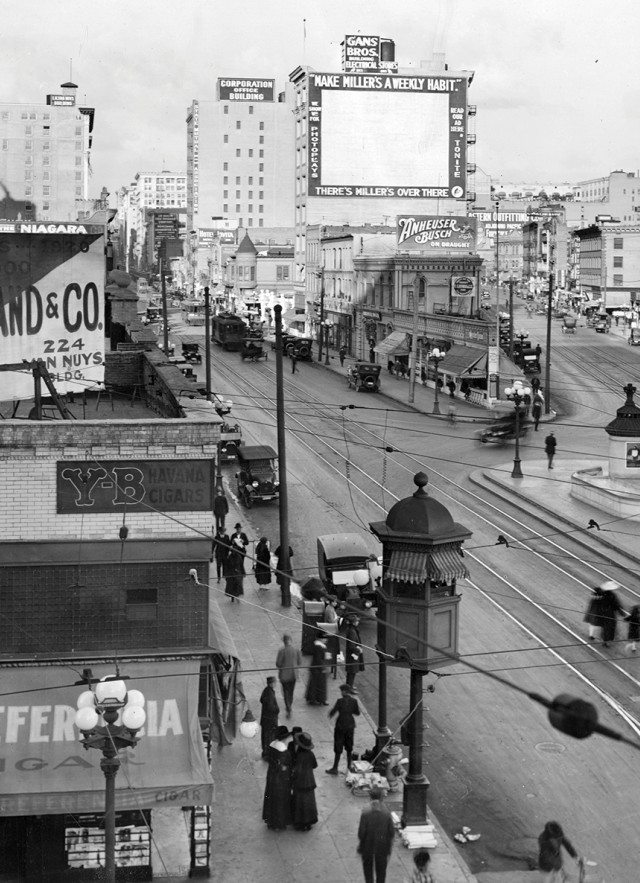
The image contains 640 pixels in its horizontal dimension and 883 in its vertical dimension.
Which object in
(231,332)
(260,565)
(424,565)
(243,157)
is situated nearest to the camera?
(424,565)

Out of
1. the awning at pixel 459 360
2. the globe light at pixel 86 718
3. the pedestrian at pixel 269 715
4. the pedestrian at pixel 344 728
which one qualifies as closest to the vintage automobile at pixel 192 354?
the awning at pixel 459 360

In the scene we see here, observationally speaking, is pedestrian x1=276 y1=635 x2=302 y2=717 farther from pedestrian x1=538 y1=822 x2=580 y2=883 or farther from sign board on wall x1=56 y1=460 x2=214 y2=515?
pedestrian x1=538 y1=822 x2=580 y2=883

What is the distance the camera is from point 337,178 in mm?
123375

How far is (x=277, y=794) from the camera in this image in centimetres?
1585

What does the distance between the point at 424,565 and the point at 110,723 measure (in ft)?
17.8

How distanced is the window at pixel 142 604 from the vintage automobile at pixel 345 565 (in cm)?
1166

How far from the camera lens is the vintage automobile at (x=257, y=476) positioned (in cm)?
3944

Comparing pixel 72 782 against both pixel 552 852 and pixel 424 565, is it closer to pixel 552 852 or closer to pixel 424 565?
pixel 424 565

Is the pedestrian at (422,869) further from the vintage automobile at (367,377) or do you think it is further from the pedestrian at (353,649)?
the vintage automobile at (367,377)

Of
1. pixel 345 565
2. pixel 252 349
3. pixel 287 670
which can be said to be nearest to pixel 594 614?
pixel 345 565

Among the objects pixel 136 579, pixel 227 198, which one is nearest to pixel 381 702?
pixel 136 579

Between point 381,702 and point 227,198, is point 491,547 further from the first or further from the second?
point 227,198

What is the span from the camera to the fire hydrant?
17828 mm

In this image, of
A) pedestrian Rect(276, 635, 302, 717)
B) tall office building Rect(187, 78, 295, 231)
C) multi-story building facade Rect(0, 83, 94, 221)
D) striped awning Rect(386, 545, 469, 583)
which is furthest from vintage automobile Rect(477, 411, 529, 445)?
tall office building Rect(187, 78, 295, 231)
